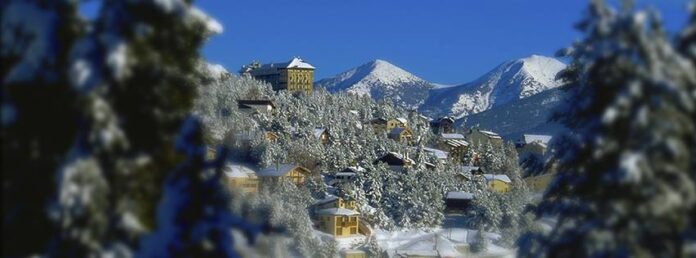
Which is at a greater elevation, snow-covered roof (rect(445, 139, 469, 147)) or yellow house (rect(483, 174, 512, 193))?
snow-covered roof (rect(445, 139, 469, 147))

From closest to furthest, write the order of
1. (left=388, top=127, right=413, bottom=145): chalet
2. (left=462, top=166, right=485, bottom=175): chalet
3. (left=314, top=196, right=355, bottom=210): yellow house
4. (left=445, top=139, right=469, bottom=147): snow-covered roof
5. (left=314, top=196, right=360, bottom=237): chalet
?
(left=314, top=196, right=360, bottom=237): chalet
(left=314, top=196, right=355, bottom=210): yellow house
(left=462, top=166, right=485, bottom=175): chalet
(left=445, top=139, right=469, bottom=147): snow-covered roof
(left=388, top=127, right=413, bottom=145): chalet

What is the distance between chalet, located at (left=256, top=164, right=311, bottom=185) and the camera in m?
86.8

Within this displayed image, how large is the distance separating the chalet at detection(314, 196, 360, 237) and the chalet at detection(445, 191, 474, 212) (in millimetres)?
13948

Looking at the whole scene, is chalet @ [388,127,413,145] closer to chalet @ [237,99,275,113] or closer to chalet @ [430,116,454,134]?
chalet @ [430,116,454,134]

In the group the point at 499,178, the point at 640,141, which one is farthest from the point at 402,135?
the point at 640,141

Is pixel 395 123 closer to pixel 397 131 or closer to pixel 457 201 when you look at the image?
pixel 397 131

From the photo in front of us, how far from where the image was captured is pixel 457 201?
91438 millimetres

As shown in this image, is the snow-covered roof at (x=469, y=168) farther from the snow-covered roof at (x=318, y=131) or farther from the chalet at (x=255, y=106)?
the chalet at (x=255, y=106)

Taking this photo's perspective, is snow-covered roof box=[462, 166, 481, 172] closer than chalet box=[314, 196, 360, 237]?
No

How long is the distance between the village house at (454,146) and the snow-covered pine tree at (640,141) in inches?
4720

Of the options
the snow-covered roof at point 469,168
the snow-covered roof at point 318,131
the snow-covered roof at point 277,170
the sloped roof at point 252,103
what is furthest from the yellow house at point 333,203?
the sloped roof at point 252,103

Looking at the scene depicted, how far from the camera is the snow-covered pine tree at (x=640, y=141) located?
849 centimetres

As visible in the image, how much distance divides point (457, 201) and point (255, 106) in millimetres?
42309

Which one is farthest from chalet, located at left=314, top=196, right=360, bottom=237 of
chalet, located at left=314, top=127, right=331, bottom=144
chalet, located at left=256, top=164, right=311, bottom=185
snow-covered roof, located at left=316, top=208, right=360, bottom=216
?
chalet, located at left=314, top=127, right=331, bottom=144
